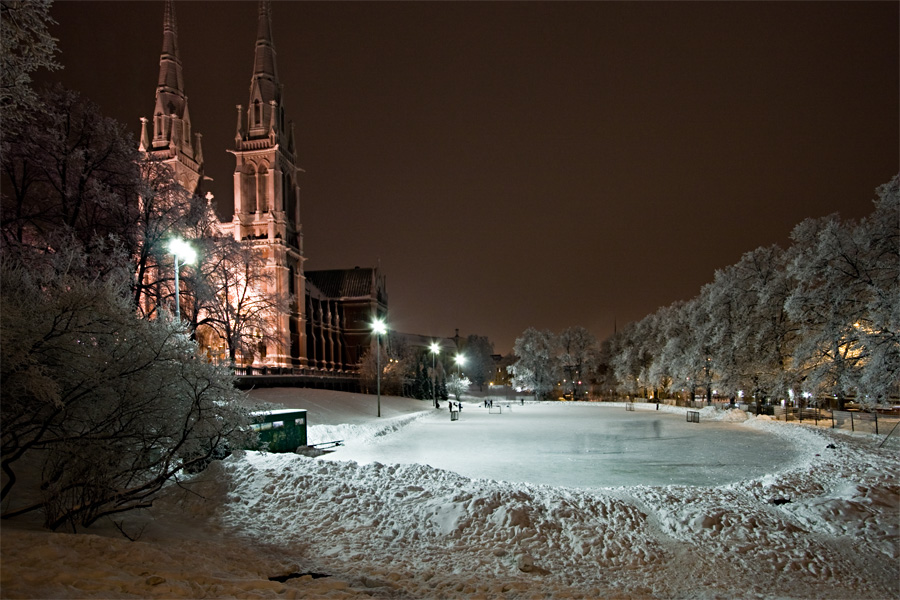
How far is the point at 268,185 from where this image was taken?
206ft

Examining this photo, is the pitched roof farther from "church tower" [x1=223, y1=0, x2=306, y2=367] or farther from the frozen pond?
the frozen pond

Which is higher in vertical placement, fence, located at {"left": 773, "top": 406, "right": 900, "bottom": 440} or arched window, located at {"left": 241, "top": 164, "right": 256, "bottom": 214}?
arched window, located at {"left": 241, "top": 164, "right": 256, "bottom": 214}

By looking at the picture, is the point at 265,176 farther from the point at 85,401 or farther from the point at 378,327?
the point at 85,401

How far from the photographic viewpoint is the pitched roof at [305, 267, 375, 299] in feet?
288

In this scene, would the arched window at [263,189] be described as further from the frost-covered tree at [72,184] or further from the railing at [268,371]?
the frost-covered tree at [72,184]

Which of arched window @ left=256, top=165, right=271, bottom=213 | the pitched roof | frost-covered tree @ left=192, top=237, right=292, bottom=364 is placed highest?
arched window @ left=256, top=165, right=271, bottom=213

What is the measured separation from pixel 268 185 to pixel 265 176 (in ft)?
4.39

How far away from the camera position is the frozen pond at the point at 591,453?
51.6 feet

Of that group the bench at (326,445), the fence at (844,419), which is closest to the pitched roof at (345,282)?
the fence at (844,419)

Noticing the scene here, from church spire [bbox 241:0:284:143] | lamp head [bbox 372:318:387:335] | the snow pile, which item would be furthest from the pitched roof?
the snow pile

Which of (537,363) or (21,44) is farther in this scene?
(537,363)

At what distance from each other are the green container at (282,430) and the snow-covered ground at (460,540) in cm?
309

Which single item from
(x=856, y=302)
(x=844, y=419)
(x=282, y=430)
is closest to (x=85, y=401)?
(x=282, y=430)

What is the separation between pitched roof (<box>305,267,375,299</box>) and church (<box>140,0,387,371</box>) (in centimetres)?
1193
